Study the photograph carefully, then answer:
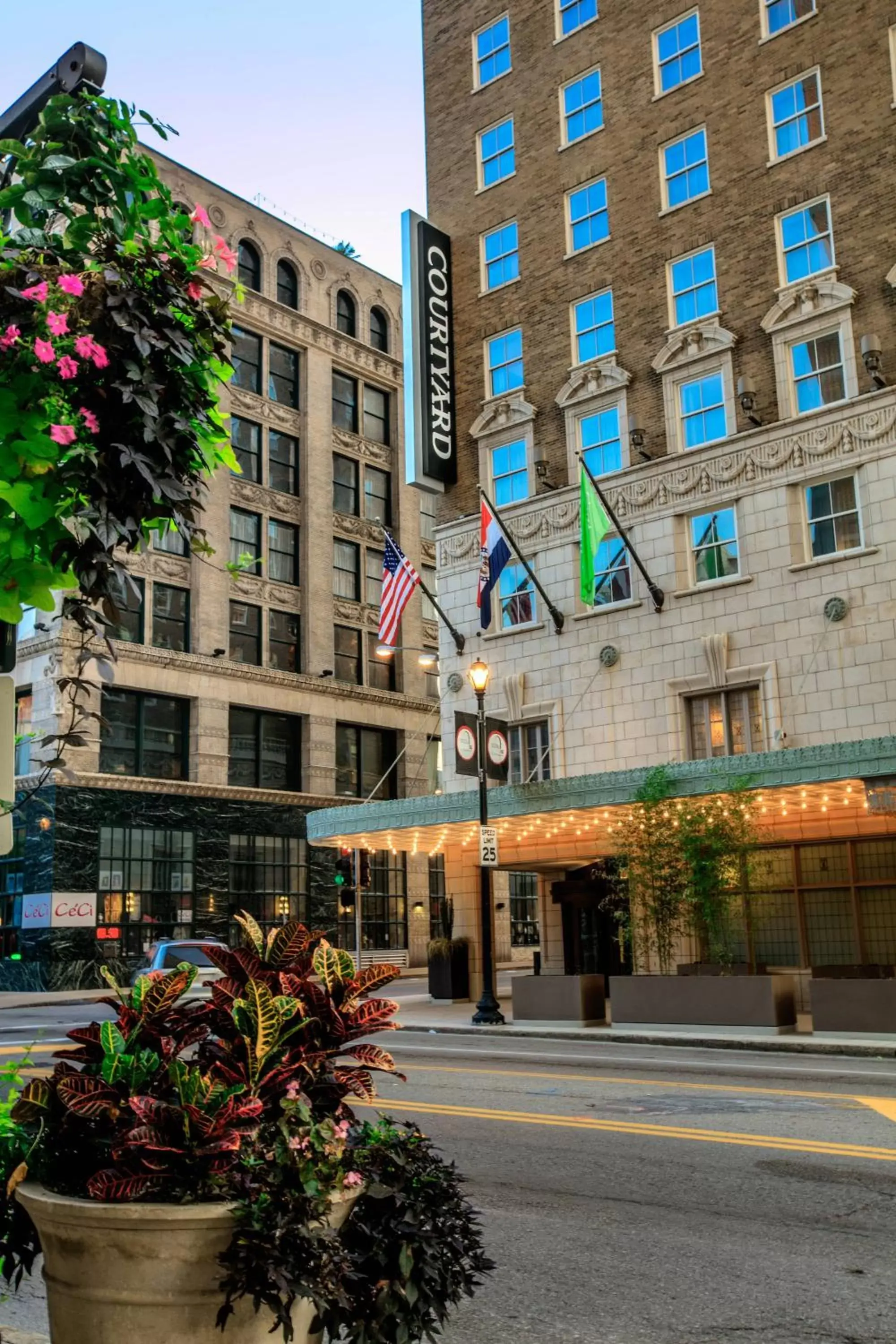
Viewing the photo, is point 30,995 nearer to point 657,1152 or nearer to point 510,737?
point 510,737

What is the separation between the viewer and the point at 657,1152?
9797 millimetres

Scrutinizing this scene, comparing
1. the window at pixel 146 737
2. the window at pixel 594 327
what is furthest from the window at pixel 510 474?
the window at pixel 146 737

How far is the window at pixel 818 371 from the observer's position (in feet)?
87.8

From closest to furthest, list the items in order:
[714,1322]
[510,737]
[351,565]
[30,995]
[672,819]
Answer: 1. [714,1322]
2. [672,819]
3. [510,737]
4. [30,995]
5. [351,565]

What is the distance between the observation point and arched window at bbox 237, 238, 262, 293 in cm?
4962

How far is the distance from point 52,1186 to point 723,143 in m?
30.8

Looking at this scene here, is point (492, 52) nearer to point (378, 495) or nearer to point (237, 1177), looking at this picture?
point (378, 495)

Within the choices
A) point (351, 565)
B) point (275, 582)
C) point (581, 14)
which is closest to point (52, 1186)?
point (581, 14)

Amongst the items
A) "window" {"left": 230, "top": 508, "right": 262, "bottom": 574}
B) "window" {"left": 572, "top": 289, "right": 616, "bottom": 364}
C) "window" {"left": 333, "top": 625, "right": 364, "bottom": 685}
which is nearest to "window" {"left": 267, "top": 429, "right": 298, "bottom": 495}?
"window" {"left": 230, "top": 508, "right": 262, "bottom": 574}

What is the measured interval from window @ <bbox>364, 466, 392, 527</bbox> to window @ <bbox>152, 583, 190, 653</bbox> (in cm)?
1106

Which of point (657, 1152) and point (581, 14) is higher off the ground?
point (581, 14)

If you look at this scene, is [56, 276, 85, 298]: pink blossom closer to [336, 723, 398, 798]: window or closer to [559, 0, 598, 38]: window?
[559, 0, 598, 38]: window

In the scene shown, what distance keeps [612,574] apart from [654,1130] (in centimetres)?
2050

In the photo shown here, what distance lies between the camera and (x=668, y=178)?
101 feet
